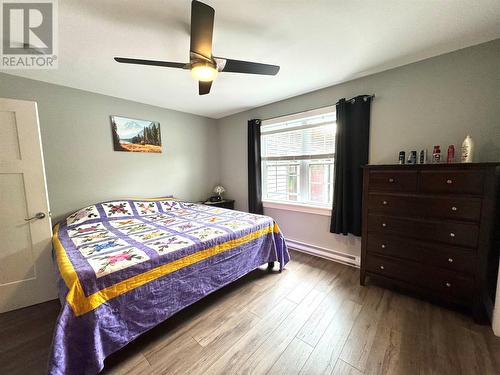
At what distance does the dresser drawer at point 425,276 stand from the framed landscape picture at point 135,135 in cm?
351

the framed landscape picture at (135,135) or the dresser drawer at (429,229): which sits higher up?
the framed landscape picture at (135,135)

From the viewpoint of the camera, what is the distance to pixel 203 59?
144 cm

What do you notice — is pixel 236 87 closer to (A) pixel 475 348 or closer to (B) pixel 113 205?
(B) pixel 113 205

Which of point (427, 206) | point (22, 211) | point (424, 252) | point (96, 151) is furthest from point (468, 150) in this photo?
point (96, 151)

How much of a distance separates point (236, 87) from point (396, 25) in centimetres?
175

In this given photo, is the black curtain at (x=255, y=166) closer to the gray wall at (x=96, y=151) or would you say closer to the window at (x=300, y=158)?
the window at (x=300, y=158)

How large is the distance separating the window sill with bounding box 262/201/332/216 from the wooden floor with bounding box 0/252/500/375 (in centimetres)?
106

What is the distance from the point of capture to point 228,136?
408cm

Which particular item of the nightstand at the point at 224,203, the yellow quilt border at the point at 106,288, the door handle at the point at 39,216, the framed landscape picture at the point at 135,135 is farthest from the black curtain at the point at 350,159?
the door handle at the point at 39,216

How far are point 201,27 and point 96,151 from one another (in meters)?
2.47

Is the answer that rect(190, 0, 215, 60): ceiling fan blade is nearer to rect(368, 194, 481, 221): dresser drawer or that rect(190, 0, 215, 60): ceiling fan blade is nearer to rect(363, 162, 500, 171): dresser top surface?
rect(363, 162, 500, 171): dresser top surface

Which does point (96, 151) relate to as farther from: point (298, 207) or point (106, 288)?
point (298, 207)

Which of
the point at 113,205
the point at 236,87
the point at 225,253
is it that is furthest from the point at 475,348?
the point at 113,205

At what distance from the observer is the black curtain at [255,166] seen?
3.46 m
